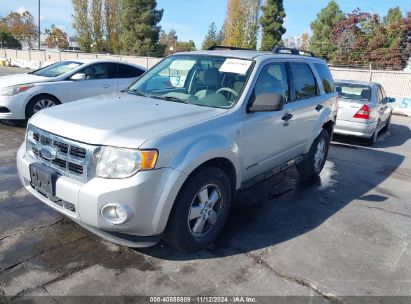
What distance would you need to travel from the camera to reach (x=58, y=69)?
8867 millimetres

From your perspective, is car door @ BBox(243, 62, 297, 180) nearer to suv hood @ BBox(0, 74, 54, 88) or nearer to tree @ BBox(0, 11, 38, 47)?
suv hood @ BBox(0, 74, 54, 88)

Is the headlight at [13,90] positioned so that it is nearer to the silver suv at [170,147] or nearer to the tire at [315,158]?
the silver suv at [170,147]

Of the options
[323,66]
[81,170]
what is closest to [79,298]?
[81,170]

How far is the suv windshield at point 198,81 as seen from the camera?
398 centimetres

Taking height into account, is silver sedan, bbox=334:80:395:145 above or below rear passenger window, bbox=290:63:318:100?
below

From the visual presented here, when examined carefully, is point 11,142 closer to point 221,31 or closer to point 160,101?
point 160,101

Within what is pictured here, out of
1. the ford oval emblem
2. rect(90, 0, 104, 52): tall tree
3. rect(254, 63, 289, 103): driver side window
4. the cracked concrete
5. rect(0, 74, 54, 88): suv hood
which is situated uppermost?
rect(90, 0, 104, 52): tall tree

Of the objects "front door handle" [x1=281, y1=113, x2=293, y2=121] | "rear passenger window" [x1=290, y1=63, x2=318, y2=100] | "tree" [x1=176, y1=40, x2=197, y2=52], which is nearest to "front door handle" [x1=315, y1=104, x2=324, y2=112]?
"rear passenger window" [x1=290, y1=63, x2=318, y2=100]

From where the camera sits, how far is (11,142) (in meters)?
6.99

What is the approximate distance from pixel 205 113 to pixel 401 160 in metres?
6.15

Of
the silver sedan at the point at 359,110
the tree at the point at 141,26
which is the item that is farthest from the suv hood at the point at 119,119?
the tree at the point at 141,26

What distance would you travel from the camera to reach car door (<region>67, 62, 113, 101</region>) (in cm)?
843

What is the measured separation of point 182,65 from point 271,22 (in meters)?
37.6

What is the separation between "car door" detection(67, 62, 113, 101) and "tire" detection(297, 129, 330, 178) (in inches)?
206
